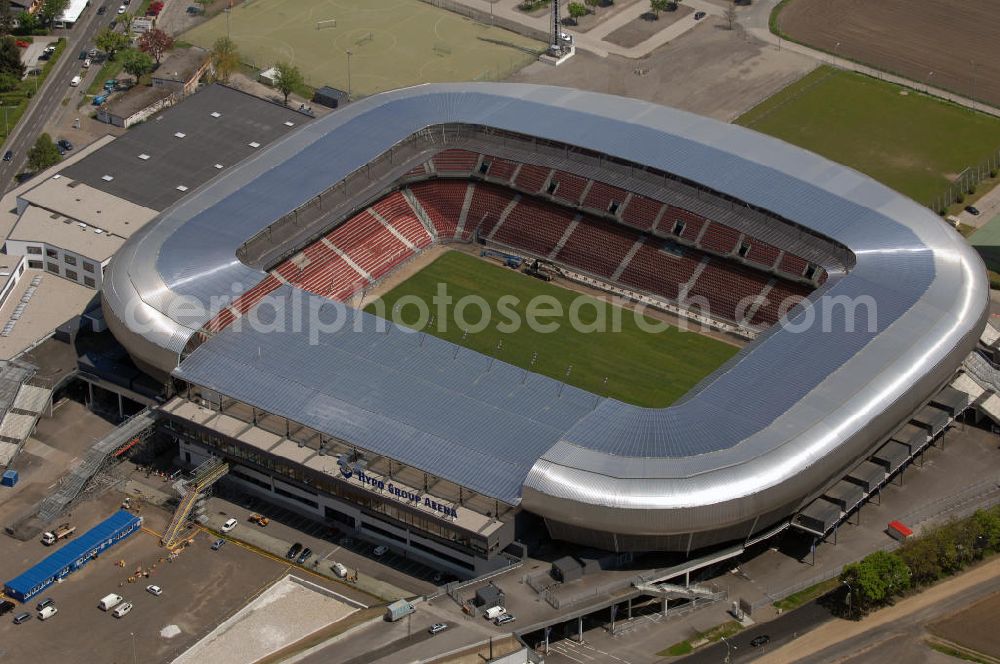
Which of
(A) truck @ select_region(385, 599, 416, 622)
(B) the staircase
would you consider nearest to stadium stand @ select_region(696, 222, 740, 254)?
(B) the staircase

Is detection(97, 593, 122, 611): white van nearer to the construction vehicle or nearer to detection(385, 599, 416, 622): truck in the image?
the construction vehicle

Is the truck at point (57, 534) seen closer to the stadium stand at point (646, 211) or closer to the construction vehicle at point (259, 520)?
the construction vehicle at point (259, 520)

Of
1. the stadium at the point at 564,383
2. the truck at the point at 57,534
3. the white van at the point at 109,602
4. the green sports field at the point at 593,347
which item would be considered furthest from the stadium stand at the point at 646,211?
the white van at the point at 109,602

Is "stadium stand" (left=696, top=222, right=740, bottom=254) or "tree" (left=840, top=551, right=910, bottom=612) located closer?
"tree" (left=840, top=551, right=910, bottom=612)

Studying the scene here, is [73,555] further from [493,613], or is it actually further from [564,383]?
[564,383]

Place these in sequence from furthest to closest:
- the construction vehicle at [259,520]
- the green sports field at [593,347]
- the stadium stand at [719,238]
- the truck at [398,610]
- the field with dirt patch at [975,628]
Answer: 1. the stadium stand at [719,238]
2. the green sports field at [593,347]
3. the construction vehicle at [259,520]
4. the field with dirt patch at [975,628]
5. the truck at [398,610]

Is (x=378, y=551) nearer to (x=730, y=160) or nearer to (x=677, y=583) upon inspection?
(x=677, y=583)

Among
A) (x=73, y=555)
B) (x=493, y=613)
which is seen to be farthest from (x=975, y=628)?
(x=73, y=555)
